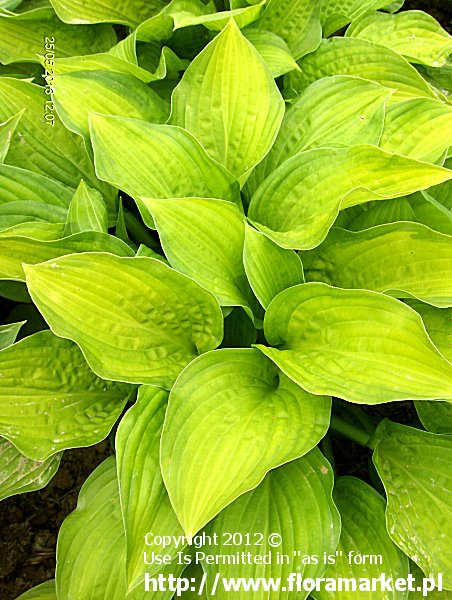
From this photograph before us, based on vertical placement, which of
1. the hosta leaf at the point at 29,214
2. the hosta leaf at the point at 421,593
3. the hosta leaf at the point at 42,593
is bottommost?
the hosta leaf at the point at 42,593

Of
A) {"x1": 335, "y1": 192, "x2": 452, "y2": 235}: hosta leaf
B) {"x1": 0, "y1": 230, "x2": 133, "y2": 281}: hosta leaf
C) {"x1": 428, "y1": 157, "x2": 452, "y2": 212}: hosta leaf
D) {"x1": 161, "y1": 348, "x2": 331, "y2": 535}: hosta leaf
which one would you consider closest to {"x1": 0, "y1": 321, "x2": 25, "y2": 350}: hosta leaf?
{"x1": 0, "y1": 230, "x2": 133, "y2": 281}: hosta leaf

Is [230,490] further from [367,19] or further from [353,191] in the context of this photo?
[367,19]

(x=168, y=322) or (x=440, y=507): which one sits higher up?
(x=168, y=322)

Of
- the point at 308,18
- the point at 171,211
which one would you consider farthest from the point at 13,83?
the point at 308,18

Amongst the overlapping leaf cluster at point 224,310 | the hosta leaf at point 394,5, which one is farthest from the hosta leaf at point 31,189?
the hosta leaf at point 394,5

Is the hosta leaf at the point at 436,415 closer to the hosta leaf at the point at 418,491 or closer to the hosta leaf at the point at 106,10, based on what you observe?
the hosta leaf at the point at 418,491

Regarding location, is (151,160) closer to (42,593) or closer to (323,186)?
(323,186)
